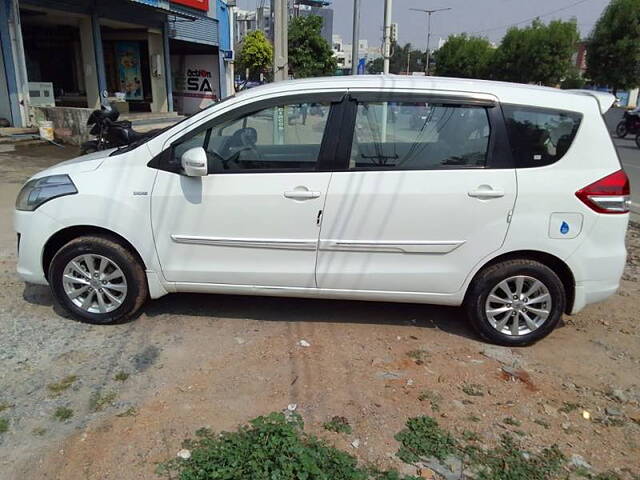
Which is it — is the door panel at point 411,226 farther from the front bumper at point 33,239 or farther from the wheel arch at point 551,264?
the front bumper at point 33,239

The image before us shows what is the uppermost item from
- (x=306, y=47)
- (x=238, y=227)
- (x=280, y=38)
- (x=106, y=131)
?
(x=306, y=47)

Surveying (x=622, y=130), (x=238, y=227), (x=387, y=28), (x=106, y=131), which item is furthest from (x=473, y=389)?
(x=622, y=130)

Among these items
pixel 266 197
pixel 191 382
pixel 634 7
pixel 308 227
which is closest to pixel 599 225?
pixel 308 227

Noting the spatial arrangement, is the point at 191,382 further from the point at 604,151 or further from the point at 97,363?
the point at 604,151

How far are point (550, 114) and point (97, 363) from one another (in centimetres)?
351

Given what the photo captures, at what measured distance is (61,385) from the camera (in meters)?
3.17

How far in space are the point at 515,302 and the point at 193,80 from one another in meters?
24.2

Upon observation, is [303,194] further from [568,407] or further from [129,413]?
[568,407]

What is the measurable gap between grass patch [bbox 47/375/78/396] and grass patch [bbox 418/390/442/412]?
2.17m

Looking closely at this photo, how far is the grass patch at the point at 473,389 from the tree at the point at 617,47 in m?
36.9

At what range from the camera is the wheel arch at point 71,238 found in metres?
3.80

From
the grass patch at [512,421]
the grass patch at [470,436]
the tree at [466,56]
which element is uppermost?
the tree at [466,56]

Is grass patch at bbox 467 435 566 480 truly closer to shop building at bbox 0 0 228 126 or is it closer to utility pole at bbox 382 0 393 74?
utility pole at bbox 382 0 393 74

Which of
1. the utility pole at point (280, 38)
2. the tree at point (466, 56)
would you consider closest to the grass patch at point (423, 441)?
the utility pole at point (280, 38)
